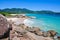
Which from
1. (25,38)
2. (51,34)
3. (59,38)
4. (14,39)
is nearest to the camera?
(14,39)

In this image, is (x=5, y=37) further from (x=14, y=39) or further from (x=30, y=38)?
(x=30, y=38)

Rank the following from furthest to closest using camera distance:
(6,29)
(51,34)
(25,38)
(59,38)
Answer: (51,34), (59,38), (25,38), (6,29)

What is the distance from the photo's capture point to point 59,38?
634 inches

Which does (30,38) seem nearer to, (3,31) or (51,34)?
(3,31)

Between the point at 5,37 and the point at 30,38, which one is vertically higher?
the point at 5,37

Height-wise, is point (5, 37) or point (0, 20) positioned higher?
point (0, 20)

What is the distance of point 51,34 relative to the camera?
17.3 m

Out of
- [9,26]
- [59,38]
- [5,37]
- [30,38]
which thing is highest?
[9,26]

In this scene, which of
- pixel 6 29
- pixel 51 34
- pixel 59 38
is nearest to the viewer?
pixel 6 29

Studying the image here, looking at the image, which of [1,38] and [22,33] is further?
[22,33]

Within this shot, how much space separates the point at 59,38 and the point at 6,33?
32.2ft

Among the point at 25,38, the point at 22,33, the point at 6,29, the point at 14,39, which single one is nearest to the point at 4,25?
the point at 6,29

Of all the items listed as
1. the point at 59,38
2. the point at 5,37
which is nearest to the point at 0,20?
the point at 5,37

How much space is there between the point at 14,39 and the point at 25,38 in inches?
39.3
